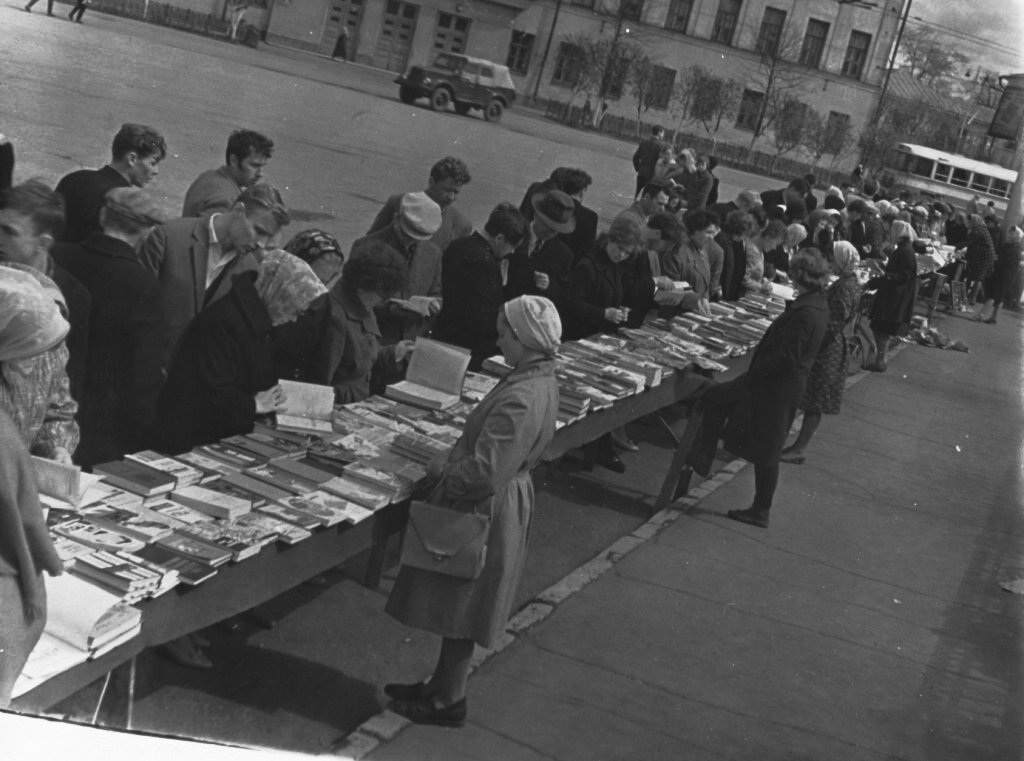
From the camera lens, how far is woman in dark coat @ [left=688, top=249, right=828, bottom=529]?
7.12 metres

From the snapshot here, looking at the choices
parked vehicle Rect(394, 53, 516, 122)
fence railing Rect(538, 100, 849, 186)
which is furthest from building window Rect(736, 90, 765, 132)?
parked vehicle Rect(394, 53, 516, 122)

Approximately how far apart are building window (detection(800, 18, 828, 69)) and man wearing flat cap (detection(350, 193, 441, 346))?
8.21 ft

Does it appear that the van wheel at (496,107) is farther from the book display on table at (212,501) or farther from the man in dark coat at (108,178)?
the book display on table at (212,501)

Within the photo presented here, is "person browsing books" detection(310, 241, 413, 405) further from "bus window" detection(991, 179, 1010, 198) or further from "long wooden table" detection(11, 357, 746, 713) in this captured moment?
"bus window" detection(991, 179, 1010, 198)

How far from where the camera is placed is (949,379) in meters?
14.2

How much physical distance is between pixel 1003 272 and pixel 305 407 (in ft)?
52.9

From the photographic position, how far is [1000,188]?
19.4 m

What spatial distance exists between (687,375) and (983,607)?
2.03 m

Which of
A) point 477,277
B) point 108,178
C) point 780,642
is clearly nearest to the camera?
point 108,178

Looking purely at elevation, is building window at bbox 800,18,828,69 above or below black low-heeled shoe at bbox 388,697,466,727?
above

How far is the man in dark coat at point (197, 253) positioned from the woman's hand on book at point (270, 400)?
435mm

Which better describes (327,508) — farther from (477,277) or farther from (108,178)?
(477,277)

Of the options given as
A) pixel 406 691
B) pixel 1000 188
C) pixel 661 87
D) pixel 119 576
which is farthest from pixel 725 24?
pixel 1000 188

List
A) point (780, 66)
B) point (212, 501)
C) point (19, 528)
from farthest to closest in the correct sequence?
point (780, 66), point (212, 501), point (19, 528)
